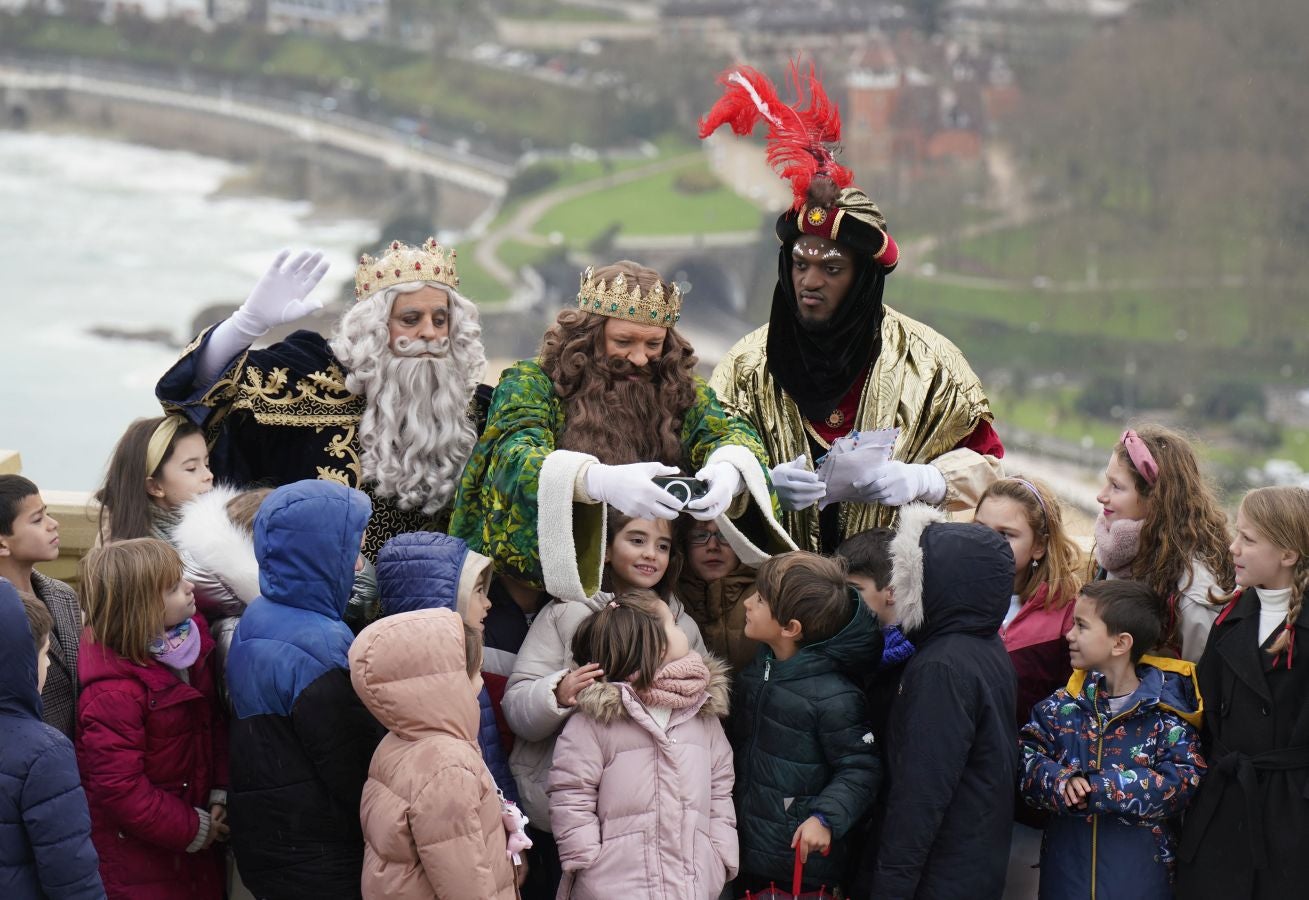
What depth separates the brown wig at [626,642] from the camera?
342 cm

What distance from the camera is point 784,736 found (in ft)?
11.4

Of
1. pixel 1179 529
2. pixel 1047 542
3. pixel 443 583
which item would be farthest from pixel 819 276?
pixel 443 583

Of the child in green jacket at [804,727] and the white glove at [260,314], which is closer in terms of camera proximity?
the child in green jacket at [804,727]

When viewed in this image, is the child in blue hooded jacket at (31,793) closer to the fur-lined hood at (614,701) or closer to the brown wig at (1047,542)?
the fur-lined hood at (614,701)

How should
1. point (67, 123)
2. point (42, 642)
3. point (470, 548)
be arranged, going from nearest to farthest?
point (42, 642)
point (470, 548)
point (67, 123)

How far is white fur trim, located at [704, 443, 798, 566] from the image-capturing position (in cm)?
366

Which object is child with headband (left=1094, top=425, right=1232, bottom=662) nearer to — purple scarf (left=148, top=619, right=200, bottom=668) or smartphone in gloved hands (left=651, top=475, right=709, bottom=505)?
smartphone in gloved hands (left=651, top=475, right=709, bottom=505)

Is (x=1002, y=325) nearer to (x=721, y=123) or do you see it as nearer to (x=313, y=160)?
(x=313, y=160)

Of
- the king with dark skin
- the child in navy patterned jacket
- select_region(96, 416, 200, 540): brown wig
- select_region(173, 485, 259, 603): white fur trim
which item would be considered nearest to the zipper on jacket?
the child in navy patterned jacket

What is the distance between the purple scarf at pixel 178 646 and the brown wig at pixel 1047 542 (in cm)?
189

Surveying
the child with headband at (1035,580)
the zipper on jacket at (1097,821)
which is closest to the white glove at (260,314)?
the child with headband at (1035,580)

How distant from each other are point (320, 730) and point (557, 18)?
56.5m

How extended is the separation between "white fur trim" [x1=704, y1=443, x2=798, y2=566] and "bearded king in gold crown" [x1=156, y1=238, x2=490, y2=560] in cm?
75

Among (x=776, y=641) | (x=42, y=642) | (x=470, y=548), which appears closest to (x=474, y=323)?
(x=470, y=548)
